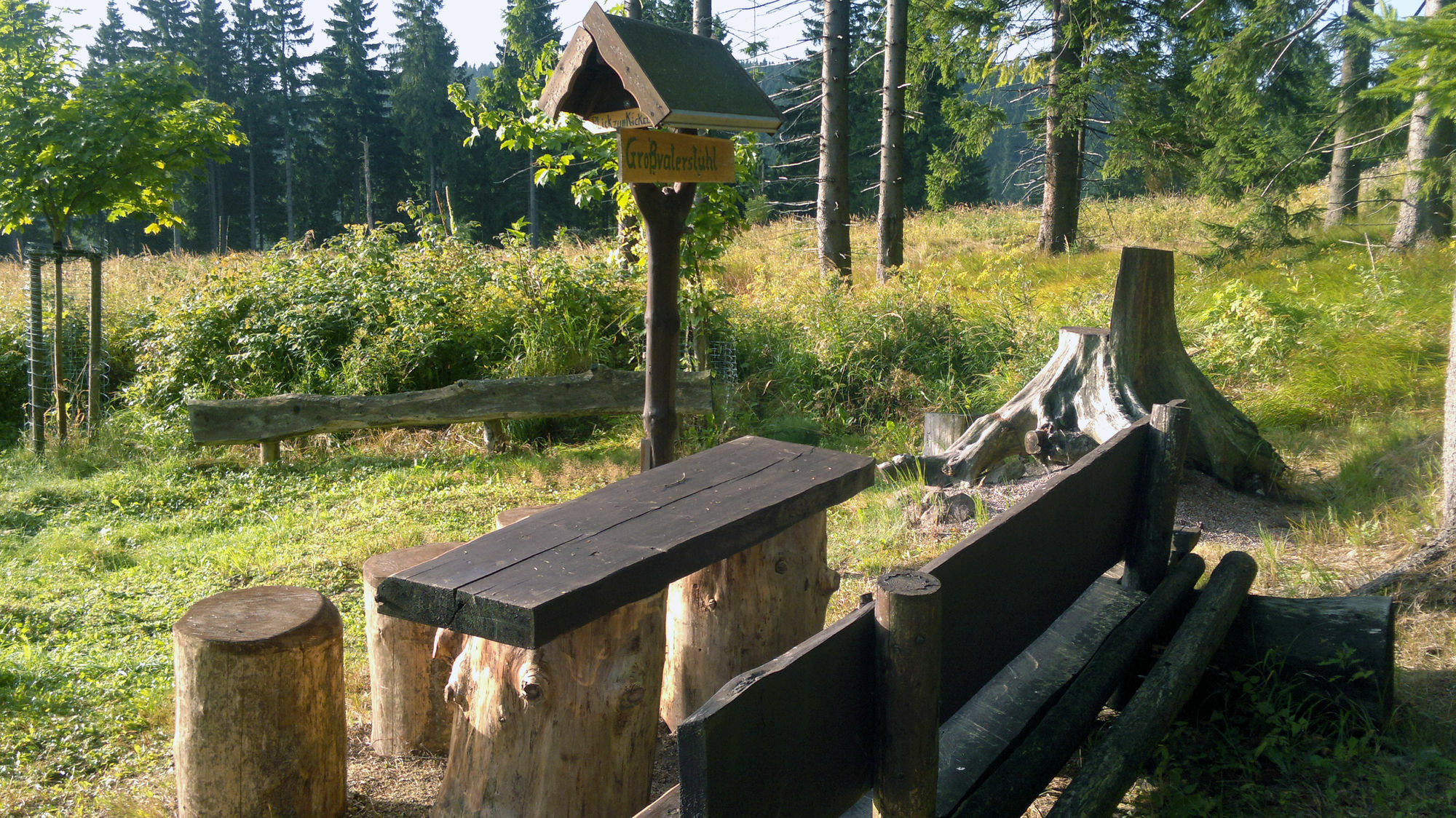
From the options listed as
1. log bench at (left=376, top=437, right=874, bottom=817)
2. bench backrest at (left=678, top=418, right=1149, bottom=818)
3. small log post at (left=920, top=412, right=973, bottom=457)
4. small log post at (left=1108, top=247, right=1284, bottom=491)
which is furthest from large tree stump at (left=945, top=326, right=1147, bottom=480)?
bench backrest at (left=678, top=418, right=1149, bottom=818)

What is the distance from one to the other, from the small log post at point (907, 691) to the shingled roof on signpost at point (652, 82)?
9.90 ft

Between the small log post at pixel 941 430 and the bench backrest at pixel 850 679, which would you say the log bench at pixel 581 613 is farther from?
the small log post at pixel 941 430

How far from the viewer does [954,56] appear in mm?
16812

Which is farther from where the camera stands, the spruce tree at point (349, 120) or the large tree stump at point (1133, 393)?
the spruce tree at point (349, 120)

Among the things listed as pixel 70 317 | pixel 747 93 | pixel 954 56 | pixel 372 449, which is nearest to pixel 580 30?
pixel 747 93

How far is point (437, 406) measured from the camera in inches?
308

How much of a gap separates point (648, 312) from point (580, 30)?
57.2 inches

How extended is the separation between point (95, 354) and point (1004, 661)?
965 centimetres

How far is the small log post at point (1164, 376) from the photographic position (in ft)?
19.1

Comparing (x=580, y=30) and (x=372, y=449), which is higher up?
(x=580, y=30)

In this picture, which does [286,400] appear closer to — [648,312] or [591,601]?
[648,312]

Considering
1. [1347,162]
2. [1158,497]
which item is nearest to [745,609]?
[1158,497]

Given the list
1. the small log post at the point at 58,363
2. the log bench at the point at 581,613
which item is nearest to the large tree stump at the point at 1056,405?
the log bench at the point at 581,613

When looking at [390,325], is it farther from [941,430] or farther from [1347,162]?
[1347,162]
